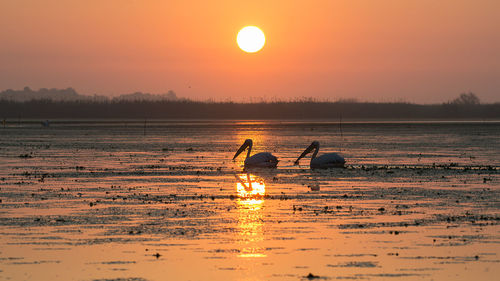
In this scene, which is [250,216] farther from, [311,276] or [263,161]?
[263,161]

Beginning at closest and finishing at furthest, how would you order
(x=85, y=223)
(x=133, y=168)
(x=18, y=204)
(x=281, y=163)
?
(x=85, y=223), (x=18, y=204), (x=133, y=168), (x=281, y=163)

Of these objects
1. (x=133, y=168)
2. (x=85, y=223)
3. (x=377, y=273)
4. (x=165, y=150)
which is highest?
(x=165, y=150)

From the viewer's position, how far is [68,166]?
2861 centimetres

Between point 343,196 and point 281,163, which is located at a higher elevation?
point 281,163

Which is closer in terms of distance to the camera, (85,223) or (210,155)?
(85,223)

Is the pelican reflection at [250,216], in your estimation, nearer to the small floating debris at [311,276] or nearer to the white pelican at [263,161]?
the small floating debris at [311,276]

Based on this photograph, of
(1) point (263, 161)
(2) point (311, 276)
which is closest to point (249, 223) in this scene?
(2) point (311, 276)

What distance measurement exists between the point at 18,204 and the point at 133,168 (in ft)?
33.4

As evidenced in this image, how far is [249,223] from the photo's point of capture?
1462cm

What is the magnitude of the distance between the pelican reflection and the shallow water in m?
0.03

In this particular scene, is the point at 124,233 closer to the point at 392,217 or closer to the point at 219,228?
the point at 219,228

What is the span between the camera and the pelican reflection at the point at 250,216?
1220 cm

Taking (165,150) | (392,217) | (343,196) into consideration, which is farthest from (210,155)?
(392,217)

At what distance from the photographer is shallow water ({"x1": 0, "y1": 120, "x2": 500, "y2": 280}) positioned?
1094 cm
